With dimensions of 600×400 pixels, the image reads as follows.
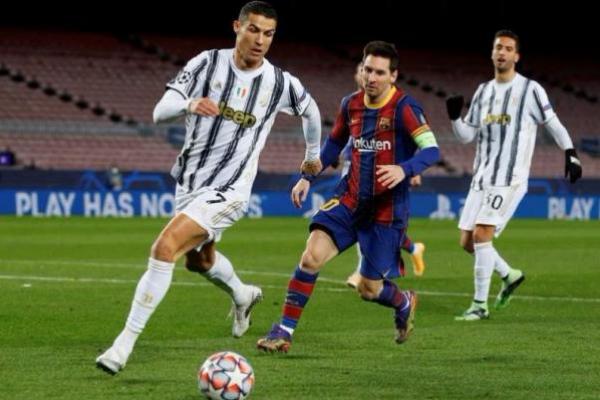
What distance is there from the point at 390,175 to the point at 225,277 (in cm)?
173

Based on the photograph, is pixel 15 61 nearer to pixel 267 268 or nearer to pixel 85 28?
pixel 85 28

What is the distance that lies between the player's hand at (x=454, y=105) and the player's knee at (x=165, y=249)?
11.2 feet

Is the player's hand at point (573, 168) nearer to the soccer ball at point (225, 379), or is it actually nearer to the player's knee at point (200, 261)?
the player's knee at point (200, 261)

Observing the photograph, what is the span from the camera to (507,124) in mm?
11594

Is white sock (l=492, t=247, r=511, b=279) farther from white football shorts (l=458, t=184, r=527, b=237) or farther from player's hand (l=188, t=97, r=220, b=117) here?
player's hand (l=188, t=97, r=220, b=117)

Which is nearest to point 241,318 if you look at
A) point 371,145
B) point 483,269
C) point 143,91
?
point 371,145

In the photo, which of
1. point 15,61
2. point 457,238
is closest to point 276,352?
point 457,238

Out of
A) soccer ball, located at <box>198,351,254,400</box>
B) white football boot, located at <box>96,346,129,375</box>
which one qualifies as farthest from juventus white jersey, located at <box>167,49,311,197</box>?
soccer ball, located at <box>198,351,254,400</box>

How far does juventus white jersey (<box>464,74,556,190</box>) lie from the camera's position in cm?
1152

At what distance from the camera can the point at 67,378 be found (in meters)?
7.38

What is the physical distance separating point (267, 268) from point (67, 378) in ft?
30.1

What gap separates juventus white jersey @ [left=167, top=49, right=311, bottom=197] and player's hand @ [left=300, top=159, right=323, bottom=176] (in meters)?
0.64

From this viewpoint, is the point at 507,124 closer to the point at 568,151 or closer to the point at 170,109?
the point at 568,151

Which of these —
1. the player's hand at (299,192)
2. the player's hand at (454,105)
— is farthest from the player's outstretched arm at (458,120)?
the player's hand at (299,192)
